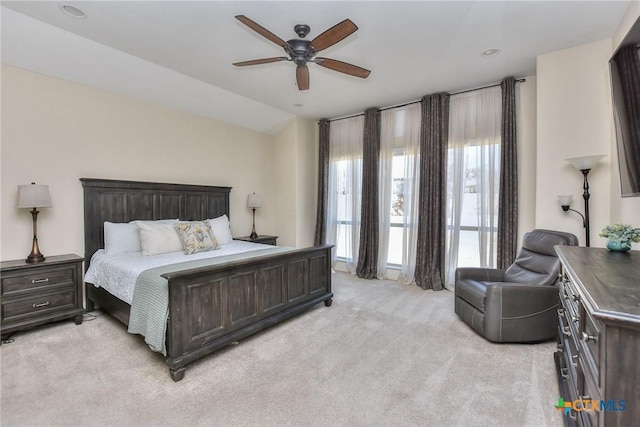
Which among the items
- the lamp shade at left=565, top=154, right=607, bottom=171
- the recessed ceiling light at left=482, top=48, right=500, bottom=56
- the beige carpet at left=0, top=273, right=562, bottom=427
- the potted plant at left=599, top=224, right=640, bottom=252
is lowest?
the beige carpet at left=0, top=273, right=562, bottom=427

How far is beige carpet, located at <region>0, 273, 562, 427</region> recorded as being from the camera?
5.83 ft

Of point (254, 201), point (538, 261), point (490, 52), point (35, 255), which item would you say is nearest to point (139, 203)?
point (35, 255)

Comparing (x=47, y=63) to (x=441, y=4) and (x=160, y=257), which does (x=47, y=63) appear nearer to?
(x=160, y=257)

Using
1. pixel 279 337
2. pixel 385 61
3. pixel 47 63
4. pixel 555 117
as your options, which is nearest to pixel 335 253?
pixel 279 337

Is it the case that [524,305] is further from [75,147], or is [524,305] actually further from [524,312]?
[75,147]

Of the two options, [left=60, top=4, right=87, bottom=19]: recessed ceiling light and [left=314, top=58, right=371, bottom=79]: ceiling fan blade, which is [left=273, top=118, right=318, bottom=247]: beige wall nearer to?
[left=314, top=58, right=371, bottom=79]: ceiling fan blade

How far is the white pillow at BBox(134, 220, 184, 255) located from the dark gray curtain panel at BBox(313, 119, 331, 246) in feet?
8.95

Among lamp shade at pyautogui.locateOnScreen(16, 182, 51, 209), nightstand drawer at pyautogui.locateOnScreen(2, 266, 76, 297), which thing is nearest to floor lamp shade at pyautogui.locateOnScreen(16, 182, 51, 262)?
lamp shade at pyautogui.locateOnScreen(16, 182, 51, 209)

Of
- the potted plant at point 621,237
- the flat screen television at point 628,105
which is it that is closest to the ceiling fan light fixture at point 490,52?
the flat screen television at point 628,105

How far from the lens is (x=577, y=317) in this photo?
4.53 feet

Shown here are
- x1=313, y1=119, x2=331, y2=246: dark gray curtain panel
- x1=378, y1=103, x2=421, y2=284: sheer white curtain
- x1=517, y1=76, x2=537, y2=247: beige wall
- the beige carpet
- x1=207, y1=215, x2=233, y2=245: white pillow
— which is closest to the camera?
the beige carpet

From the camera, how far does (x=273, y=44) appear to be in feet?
9.92

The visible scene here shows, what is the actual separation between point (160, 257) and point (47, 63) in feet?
7.77

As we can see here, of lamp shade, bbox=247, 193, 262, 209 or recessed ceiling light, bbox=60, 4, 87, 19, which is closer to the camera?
recessed ceiling light, bbox=60, 4, 87, 19
